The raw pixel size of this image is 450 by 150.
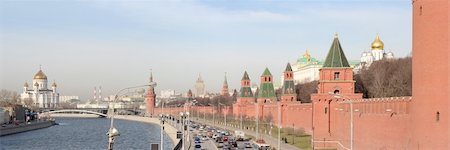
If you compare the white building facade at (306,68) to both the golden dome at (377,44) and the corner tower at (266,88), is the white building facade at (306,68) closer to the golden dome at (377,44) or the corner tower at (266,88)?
the golden dome at (377,44)

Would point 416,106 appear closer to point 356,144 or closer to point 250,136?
point 356,144

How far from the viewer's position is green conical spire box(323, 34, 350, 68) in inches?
2149

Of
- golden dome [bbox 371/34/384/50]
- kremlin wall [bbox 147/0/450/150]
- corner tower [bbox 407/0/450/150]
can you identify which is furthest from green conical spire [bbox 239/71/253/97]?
corner tower [bbox 407/0/450/150]

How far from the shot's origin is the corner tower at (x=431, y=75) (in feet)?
96.2

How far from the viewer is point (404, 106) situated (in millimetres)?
36188

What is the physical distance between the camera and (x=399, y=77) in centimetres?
8494

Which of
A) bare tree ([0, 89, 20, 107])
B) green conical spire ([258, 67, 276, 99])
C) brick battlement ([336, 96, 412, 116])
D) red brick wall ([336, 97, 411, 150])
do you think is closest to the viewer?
red brick wall ([336, 97, 411, 150])

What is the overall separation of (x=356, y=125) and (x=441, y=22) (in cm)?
1786

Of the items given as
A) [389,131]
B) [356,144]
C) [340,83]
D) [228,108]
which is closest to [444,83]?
[389,131]

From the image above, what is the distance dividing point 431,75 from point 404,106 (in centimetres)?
573

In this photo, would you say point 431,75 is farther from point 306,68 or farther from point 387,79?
point 306,68

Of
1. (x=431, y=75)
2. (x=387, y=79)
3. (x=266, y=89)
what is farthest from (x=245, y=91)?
(x=431, y=75)

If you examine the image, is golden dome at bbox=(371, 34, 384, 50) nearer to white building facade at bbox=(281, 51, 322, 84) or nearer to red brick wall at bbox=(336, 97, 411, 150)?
white building facade at bbox=(281, 51, 322, 84)

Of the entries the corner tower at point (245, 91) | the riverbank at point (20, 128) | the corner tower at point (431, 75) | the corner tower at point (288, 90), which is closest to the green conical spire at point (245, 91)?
the corner tower at point (245, 91)
